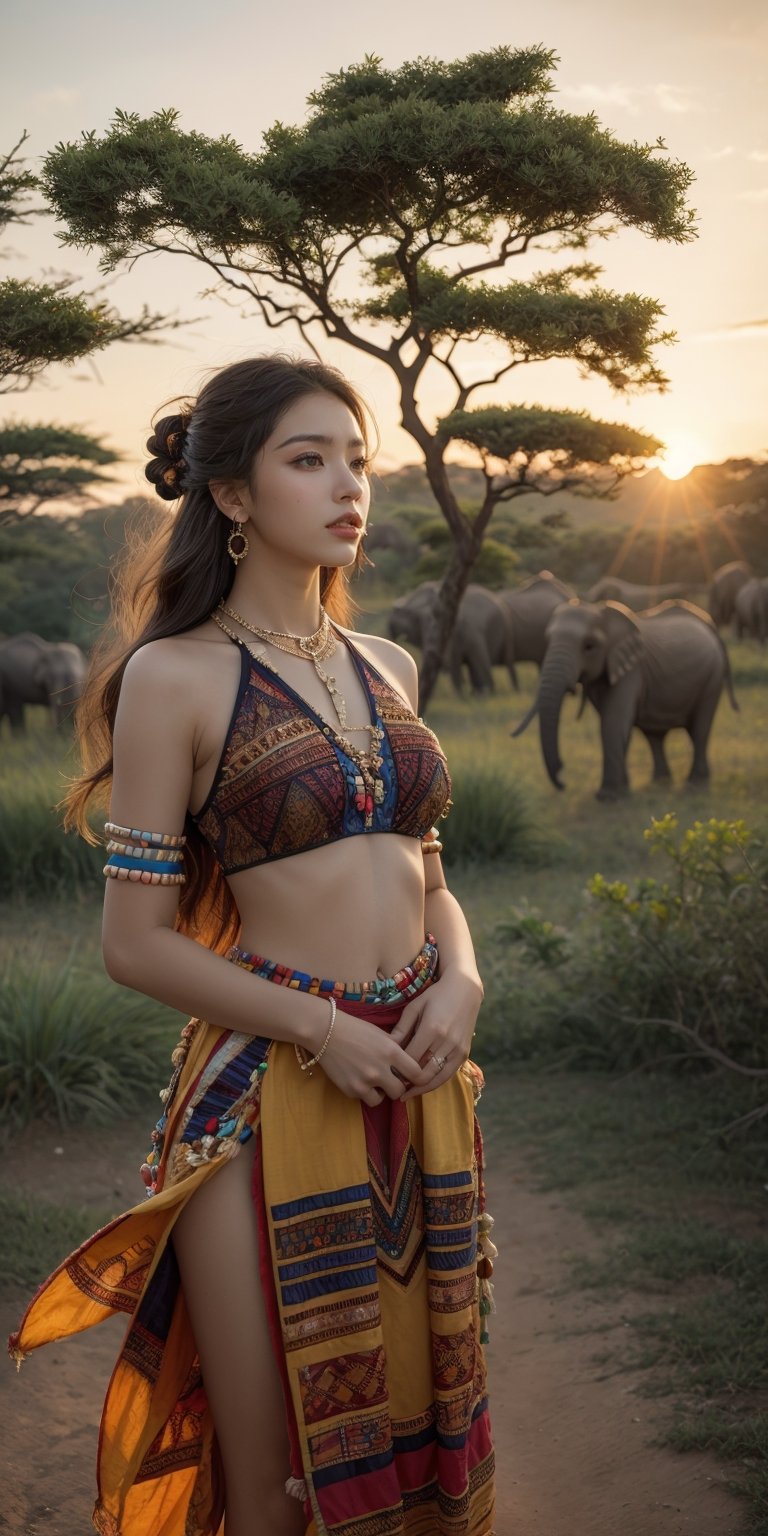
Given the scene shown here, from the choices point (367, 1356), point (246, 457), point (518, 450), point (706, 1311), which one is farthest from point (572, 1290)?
point (518, 450)

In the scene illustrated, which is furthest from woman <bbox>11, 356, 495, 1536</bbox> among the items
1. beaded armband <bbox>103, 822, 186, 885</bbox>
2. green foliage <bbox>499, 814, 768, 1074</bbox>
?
green foliage <bbox>499, 814, 768, 1074</bbox>

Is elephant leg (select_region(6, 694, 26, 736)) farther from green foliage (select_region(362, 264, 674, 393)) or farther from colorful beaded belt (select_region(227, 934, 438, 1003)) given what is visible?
colorful beaded belt (select_region(227, 934, 438, 1003))

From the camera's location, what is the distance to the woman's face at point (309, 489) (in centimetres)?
196

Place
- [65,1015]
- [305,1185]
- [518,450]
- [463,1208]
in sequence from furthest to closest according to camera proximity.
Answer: [518,450]
[65,1015]
[463,1208]
[305,1185]

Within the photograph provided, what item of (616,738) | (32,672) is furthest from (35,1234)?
(32,672)

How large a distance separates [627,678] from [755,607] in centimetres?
1089

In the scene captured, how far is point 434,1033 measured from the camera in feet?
6.32

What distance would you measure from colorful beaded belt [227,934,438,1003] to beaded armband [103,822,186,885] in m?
0.17

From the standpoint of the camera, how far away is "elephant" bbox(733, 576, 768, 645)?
811 inches

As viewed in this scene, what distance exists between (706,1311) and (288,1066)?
189 cm

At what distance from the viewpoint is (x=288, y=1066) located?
1.90 meters

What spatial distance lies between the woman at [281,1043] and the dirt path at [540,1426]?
→ 0.69 metres

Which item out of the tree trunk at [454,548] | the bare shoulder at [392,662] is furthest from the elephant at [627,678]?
the bare shoulder at [392,662]

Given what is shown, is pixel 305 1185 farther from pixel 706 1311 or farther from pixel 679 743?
pixel 679 743
